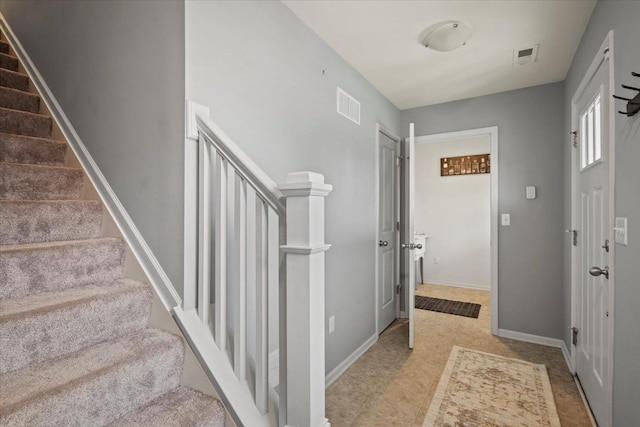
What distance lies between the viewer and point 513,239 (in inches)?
128

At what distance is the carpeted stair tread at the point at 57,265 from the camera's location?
1256mm

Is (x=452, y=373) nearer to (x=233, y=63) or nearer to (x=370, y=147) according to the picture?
(x=370, y=147)

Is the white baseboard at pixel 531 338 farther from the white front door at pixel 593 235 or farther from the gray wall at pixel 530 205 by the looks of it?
the white front door at pixel 593 235

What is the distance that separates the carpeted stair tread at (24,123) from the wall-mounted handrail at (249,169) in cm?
139

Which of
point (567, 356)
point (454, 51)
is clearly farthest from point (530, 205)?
point (454, 51)

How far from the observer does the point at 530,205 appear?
3.17 meters

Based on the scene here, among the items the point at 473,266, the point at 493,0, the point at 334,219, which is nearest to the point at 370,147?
the point at 334,219

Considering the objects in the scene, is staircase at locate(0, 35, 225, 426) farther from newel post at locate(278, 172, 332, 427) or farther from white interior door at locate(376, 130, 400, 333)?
white interior door at locate(376, 130, 400, 333)

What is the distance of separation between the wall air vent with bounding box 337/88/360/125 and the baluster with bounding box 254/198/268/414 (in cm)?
163

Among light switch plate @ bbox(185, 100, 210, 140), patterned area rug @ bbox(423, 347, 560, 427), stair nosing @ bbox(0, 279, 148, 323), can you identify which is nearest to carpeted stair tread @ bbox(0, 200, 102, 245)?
stair nosing @ bbox(0, 279, 148, 323)

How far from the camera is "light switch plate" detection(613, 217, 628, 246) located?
4.66 feet

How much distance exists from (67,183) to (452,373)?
2843mm

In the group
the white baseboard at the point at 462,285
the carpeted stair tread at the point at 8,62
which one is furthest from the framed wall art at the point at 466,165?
the carpeted stair tread at the point at 8,62

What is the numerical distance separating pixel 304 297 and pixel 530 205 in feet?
9.76
